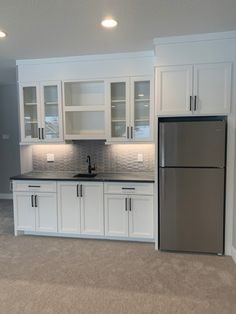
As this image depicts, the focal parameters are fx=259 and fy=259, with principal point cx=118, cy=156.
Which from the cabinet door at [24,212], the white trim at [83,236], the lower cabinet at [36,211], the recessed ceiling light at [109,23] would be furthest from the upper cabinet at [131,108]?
the cabinet door at [24,212]

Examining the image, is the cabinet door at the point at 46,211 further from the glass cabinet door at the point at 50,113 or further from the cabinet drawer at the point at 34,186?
the glass cabinet door at the point at 50,113

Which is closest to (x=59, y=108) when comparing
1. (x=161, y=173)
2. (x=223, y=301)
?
(x=161, y=173)

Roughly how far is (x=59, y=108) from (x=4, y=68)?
1336 millimetres

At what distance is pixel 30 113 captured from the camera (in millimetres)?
4109

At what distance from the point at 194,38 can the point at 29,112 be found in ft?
8.62

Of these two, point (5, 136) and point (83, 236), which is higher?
point (5, 136)

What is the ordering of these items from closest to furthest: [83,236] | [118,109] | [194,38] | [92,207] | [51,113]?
[194,38] → [92,207] → [83,236] → [118,109] → [51,113]

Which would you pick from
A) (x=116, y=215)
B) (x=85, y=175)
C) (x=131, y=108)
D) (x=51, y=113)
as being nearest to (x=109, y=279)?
(x=116, y=215)

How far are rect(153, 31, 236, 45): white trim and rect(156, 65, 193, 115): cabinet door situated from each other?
299 mm

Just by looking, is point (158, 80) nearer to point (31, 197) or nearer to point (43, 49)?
point (43, 49)

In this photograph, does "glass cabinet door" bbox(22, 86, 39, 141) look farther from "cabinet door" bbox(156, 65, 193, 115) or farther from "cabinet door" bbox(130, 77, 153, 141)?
"cabinet door" bbox(156, 65, 193, 115)

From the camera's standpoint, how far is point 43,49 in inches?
135

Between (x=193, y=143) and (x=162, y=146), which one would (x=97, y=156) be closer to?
(x=162, y=146)

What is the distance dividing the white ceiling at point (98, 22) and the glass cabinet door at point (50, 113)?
61 cm
